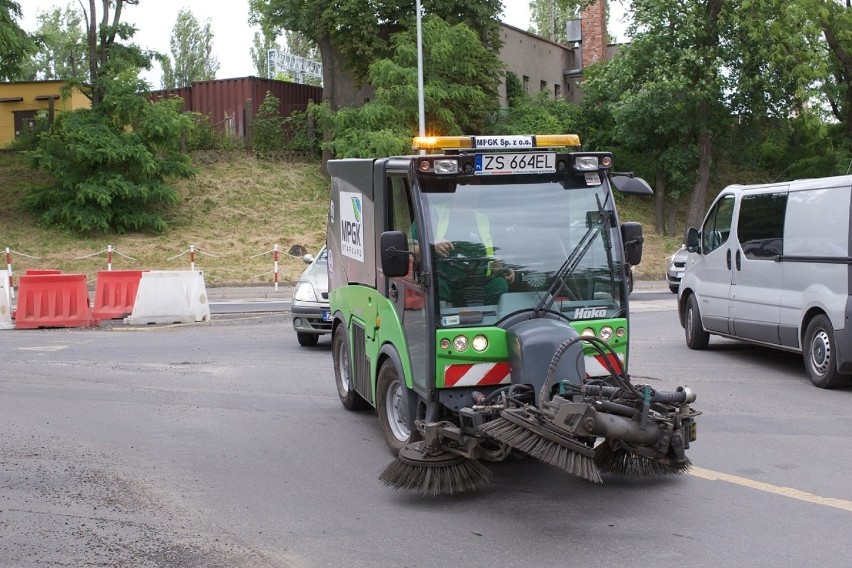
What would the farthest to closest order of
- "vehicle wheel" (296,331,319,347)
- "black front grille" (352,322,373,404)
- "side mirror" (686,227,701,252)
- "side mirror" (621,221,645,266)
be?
"vehicle wheel" (296,331,319,347) < "side mirror" (686,227,701,252) < "black front grille" (352,322,373,404) < "side mirror" (621,221,645,266)

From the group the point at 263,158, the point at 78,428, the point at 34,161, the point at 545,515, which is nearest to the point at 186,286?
the point at 78,428

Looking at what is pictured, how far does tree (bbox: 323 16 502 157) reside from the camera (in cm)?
3241

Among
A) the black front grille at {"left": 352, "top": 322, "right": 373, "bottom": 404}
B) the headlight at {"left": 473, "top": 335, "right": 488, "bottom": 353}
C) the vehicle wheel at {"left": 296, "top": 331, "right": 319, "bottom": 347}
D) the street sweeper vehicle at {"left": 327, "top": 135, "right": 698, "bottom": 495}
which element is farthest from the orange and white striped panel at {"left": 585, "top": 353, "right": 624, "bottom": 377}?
the vehicle wheel at {"left": 296, "top": 331, "right": 319, "bottom": 347}

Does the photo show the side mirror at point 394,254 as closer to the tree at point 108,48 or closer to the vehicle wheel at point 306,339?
the vehicle wheel at point 306,339

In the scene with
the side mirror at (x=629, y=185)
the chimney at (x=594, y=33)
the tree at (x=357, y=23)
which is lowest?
the side mirror at (x=629, y=185)

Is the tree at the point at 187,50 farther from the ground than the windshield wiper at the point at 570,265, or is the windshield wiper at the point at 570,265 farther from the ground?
the tree at the point at 187,50

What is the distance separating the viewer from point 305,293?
1371 centimetres

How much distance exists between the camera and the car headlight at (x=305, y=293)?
13.6 m

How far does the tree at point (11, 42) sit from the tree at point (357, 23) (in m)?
9.60

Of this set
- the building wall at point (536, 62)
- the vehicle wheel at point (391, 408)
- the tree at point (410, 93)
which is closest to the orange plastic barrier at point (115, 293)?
the vehicle wheel at point (391, 408)

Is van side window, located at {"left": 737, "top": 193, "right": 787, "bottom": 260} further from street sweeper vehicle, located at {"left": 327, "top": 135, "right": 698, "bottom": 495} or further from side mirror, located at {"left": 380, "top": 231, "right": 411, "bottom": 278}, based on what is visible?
side mirror, located at {"left": 380, "top": 231, "right": 411, "bottom": 278}

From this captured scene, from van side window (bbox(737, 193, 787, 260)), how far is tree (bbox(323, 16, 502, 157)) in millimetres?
20342

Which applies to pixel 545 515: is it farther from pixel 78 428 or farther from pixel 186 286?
pixel 186 286

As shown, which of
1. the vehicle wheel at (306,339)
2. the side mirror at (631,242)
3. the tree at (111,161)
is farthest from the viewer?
the tree at (111,161)
